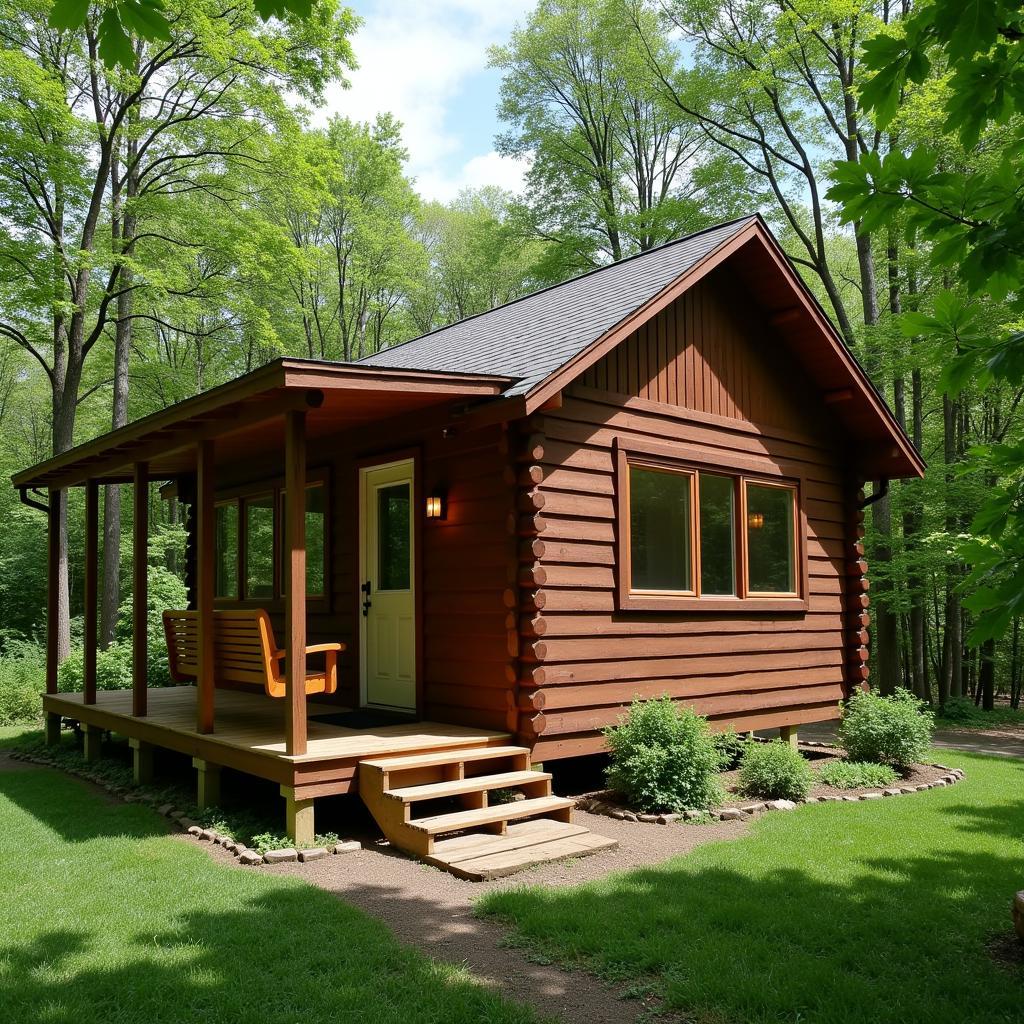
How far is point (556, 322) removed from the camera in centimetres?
870

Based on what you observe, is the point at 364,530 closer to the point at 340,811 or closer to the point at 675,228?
the point at 340,811

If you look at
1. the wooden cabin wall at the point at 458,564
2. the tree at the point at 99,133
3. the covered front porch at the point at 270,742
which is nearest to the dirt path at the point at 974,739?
the wooden cabin wall at the point at 458,564

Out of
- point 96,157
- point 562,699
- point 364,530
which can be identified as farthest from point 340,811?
point 96,157

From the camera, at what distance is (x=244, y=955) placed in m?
4.01

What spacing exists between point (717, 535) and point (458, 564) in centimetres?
284

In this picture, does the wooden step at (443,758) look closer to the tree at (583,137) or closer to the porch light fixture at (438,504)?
the porch light fixture at (438,504)

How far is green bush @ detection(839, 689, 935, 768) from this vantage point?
28.2ft

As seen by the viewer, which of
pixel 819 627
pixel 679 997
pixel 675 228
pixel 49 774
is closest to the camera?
pixel 679 997

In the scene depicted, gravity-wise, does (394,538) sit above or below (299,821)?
above

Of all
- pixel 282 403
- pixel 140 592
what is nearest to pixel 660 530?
pixel 282 403

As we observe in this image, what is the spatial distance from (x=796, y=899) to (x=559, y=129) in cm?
2101

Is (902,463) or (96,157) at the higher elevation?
(96,157)

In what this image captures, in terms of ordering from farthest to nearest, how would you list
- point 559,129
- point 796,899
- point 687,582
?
point 559,129 < point 687,582 < point 796,899

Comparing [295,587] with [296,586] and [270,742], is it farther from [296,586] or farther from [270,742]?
[270,742]
